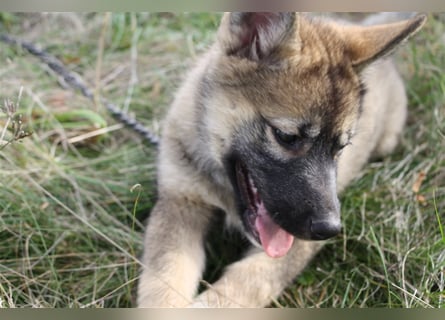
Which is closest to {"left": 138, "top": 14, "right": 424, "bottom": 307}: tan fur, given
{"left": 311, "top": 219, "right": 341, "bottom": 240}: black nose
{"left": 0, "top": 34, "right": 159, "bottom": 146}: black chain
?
{"left": 311, "top": 219, "right": 341, "bottom": 240}: black nose

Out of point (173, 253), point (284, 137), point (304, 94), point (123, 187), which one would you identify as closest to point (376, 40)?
point (304, 94)

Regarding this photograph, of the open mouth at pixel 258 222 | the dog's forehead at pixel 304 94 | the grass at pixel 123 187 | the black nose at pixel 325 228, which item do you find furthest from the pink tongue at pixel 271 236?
the dog's forehead at pixel 304 94

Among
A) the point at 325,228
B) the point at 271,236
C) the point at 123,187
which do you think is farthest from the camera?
the point at 123,187

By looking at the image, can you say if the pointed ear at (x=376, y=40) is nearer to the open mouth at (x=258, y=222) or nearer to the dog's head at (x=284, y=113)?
the dog's head at (x=284, y=113)

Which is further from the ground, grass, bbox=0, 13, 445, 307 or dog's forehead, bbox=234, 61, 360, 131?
dog's forehead, bbox=234, 61, 360, 131

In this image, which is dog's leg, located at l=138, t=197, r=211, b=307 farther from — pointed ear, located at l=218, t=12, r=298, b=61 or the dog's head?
pointed ear, located at l=218, t=12, r=298, b=61

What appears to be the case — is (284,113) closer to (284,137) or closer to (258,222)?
(284,137)

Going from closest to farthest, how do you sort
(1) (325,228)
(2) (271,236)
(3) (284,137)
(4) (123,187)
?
(1) (325,228) → (3) (284,137) → (2) (271,236) → (4) (123,187)
